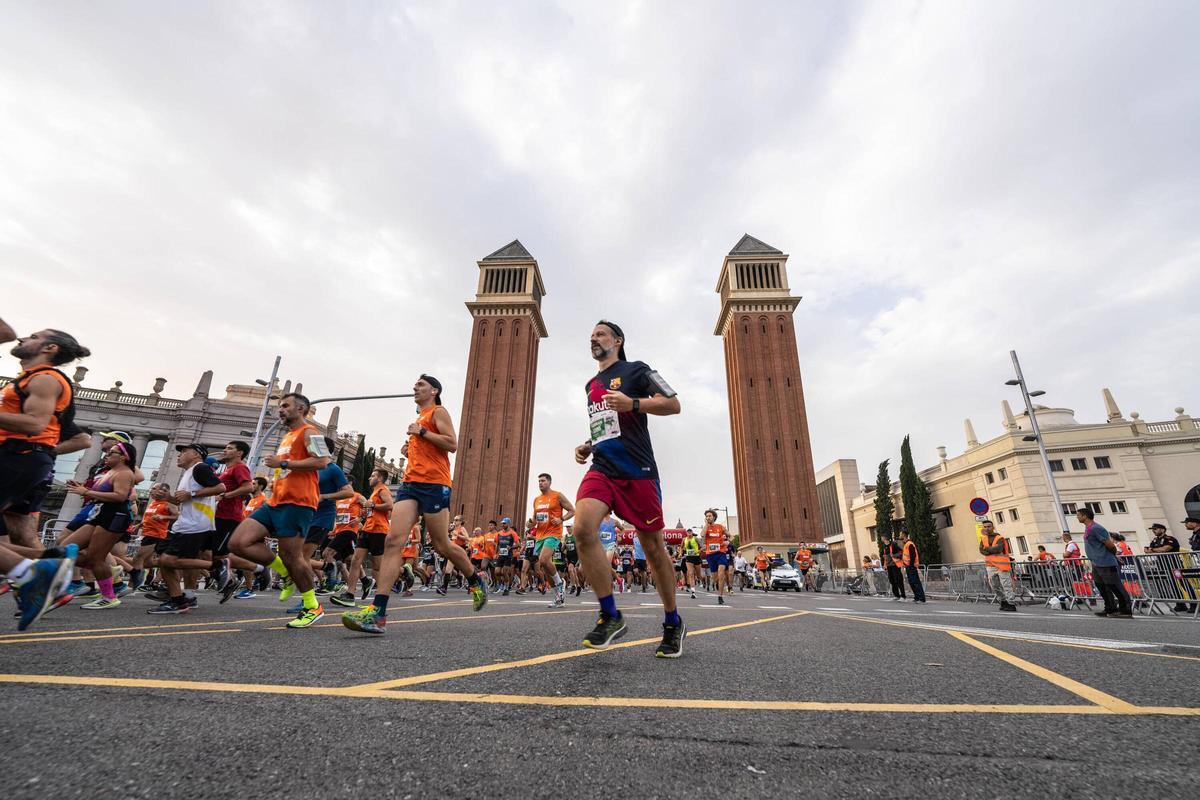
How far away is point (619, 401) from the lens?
11.0ft

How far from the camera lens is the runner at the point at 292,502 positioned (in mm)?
4793

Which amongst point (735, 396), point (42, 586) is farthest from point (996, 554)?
point (735, 396)

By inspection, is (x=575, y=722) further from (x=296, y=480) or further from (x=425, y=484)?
(x=296, y=480)

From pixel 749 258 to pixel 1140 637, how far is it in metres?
62.2

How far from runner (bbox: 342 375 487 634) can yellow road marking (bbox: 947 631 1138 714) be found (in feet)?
12.3

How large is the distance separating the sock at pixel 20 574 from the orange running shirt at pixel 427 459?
219 centimetres

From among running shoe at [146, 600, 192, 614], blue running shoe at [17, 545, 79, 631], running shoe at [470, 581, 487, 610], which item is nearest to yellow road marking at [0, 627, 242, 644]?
blue running shoe at [17, 545, 79, 631]

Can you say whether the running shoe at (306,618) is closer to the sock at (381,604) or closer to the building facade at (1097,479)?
the sock at (381,604)

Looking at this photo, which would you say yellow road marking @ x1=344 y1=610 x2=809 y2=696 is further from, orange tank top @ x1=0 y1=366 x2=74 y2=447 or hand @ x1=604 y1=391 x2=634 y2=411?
orange tank top @ x1=0 y1=366 x2=74 y2=447

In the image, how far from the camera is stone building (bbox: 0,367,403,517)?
4109 centimetres

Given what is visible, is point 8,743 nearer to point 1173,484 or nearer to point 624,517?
point 624,517

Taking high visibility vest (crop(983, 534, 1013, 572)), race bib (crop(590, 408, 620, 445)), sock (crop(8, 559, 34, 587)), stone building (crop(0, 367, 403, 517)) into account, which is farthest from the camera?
stone building (crop(0, 367, 403, 517))

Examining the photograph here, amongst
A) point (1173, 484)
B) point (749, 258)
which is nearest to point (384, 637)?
point (1173, 484)

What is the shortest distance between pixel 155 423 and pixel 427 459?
A: 51994 millimetres
